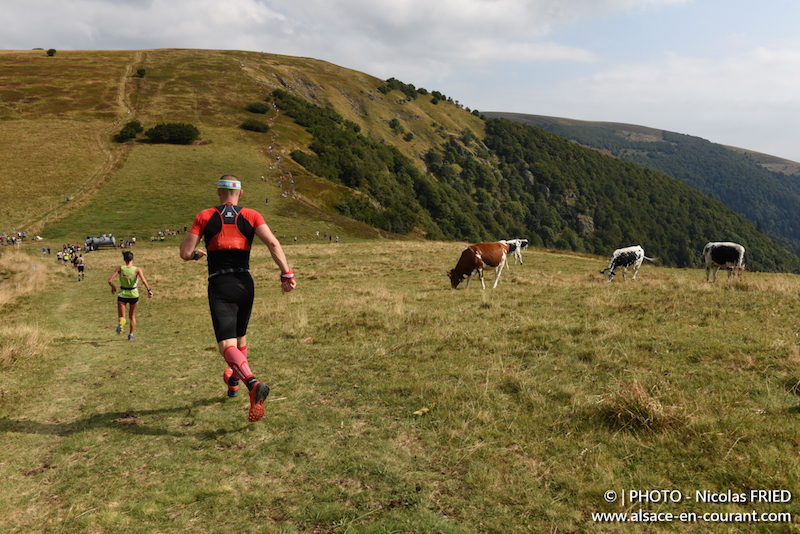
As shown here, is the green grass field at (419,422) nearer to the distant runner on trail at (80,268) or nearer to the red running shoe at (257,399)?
the red running shoe at (257,399)

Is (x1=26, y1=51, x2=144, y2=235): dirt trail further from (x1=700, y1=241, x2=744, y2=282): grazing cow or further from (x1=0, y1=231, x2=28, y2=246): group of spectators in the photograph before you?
(x1=700, y1=241, x2=744, y2=282): grazing cow

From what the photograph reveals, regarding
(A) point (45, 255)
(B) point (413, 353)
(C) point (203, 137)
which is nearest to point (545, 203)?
(C) point (203, 137)

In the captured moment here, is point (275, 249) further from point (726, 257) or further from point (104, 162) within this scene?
point (104, 162)

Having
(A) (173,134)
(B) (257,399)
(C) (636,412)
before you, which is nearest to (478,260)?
(C) (636,412)

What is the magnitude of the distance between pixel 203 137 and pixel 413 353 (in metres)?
83.9

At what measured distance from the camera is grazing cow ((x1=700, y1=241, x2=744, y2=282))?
17.3 m

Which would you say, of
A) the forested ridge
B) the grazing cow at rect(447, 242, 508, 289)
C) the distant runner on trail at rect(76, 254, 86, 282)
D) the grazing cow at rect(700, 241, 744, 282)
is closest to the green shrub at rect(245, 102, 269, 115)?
the forested ridge

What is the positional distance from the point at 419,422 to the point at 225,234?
3.59 metres

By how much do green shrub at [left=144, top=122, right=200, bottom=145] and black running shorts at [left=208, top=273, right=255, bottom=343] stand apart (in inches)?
3241

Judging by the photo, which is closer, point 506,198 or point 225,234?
point 225,234

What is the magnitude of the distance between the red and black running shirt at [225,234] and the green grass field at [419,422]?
2.23m

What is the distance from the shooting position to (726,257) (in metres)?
17.7

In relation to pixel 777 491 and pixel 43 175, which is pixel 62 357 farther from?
pixel 43 175

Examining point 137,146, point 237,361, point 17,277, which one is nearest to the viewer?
point 237,361
